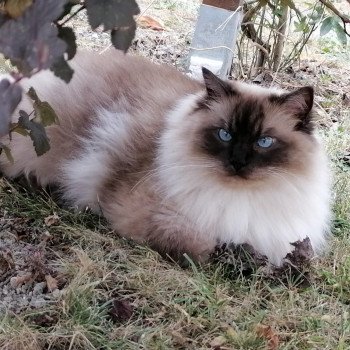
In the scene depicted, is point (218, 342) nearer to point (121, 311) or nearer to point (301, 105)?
point (121, 311)

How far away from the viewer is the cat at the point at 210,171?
2162 millimetres

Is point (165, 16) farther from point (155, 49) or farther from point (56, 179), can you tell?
point (56, 179)

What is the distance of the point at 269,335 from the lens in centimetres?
176

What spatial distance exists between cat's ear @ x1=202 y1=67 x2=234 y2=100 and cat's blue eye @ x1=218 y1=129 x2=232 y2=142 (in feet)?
0.51

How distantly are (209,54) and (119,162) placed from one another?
1.82 metres

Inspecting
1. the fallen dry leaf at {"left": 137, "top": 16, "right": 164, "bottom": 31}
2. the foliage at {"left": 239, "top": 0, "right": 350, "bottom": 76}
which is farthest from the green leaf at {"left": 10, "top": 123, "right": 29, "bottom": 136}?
the fallen dry leaf at {"left": 137, "top": 16, "right": 164, "bottom": 31}

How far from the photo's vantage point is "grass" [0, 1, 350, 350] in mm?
1740

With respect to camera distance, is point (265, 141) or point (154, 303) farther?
point (265, 141)

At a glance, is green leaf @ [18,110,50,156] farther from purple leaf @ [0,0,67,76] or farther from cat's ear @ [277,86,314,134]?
cat's ear @ [277,86,314,134]

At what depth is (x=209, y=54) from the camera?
3994mm

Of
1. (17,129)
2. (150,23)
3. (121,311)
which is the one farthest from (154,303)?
(150,23)

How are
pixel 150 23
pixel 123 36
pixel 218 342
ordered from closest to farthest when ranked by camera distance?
pixel 123 36
pixel 218 342
pixel 150 23

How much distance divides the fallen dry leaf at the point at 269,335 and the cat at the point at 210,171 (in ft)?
1.47

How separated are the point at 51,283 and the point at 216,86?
3.00 ft
